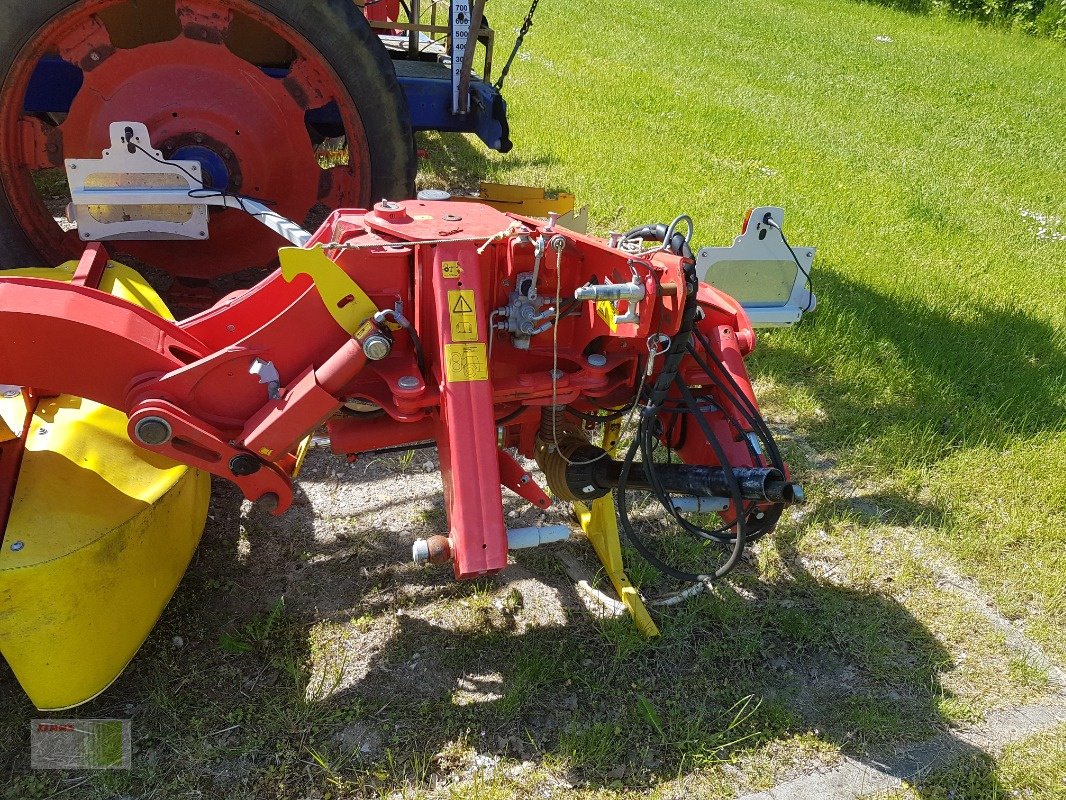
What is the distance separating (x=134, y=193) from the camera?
3027 millimetres

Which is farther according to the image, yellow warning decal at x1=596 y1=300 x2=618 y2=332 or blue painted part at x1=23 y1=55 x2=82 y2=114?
blue painted part at x1=23 y1=55 x2=82 y2=114

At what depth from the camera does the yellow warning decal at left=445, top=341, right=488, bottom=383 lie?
2.14m

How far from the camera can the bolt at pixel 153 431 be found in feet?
6.92

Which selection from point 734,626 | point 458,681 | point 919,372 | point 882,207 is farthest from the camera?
point 882,207

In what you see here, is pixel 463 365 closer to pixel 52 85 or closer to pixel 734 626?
pixel 734 626

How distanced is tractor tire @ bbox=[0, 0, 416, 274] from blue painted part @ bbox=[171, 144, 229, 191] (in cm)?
20

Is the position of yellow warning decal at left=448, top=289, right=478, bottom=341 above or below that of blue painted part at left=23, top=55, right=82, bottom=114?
below

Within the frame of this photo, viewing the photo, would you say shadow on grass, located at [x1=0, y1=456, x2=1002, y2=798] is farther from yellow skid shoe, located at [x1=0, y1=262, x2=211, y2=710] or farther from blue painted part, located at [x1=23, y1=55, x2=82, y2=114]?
blue painted part, located at [x1=23, y1=55, x2=82, y2=114]

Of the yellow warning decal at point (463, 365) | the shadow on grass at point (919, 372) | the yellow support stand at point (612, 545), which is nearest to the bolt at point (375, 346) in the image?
the yellow warning decal at point (463, 365)

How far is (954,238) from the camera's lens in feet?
21.4

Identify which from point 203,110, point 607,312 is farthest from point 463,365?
point 203,110

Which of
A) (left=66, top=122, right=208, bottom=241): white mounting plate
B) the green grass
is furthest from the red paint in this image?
the green grass

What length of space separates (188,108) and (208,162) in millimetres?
206

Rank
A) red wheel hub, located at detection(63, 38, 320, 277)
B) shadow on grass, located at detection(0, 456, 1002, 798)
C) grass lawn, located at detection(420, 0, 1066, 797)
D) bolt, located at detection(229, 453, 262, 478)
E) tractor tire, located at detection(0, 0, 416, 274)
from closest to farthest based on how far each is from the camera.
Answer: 1. bolt, located at detection(229, 453, 262, 478)
2. shadow on grass, located at detection(0, 456, 1002, 798)
3. tractor tire, located at detection(0, 0, 416, 274)
4. red wheel hub, located at detection(63, 38, 320, 277)
5. grass lawn, located at detection(420, 0, 1066, 797)
